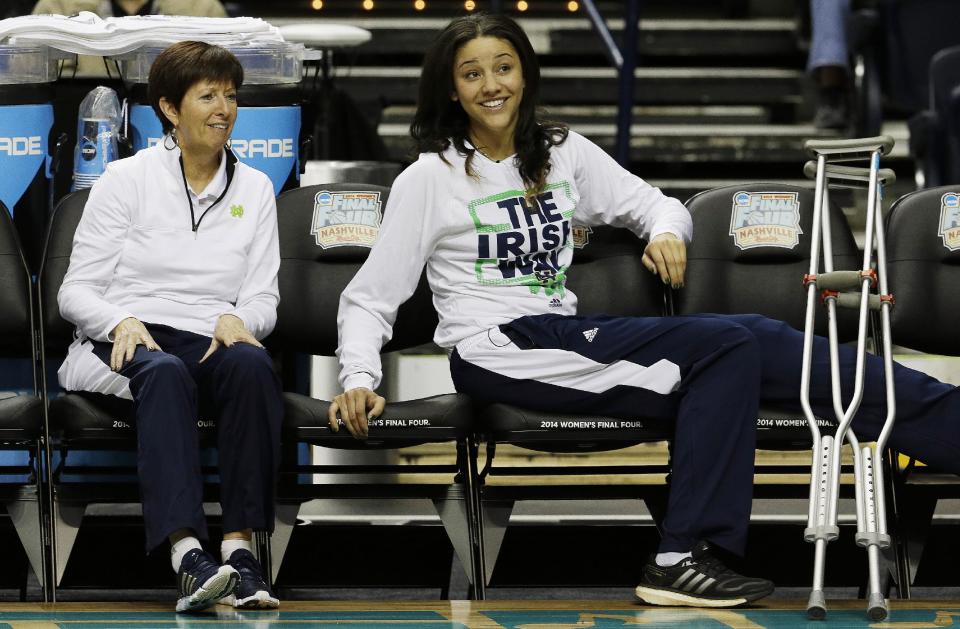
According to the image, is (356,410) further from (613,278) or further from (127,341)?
(613,278)

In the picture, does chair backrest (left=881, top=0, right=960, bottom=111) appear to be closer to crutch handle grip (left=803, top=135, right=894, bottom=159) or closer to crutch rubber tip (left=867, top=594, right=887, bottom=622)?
crutch handle grip (left=803, top=135, right=894, bottom=159)

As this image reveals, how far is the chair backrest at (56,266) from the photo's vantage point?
378 cm

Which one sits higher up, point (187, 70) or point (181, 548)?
point (187, 70)

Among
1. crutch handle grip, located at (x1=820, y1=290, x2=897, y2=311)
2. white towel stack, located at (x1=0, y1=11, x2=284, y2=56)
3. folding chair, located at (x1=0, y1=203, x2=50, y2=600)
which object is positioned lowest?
folding chair, located at (x1=0, y1=203, x2=50, y2=600)

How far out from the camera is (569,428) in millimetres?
3424

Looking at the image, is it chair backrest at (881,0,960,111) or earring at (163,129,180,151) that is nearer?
earring at (163,129,180,151)

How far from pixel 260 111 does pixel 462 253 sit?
32.7 inches

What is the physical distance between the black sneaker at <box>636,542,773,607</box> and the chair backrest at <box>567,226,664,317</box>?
2.67 ft

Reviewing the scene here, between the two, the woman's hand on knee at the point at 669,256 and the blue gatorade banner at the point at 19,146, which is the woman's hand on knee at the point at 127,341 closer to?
the blue gatorade banner at the point at 19,146

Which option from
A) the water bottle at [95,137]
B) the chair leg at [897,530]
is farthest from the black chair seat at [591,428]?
the water bottle at [95,137]

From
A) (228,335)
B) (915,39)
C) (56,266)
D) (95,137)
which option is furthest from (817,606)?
(915,39)

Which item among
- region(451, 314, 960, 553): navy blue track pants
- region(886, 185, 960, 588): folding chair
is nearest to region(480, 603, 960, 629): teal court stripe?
region(451, 314, 960, 553): navy blue track pants

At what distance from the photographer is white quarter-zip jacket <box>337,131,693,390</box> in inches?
143

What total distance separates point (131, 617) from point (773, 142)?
437 centimetres
